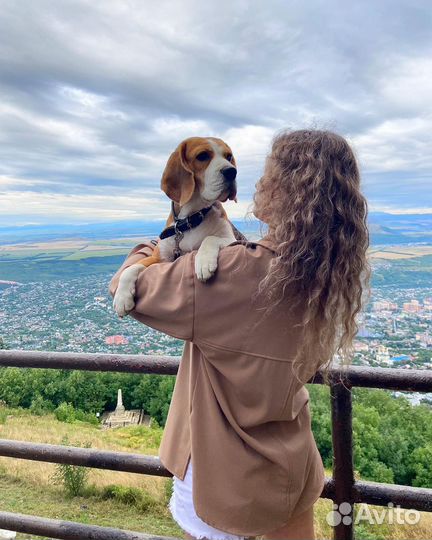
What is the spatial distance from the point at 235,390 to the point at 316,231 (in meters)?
0.61

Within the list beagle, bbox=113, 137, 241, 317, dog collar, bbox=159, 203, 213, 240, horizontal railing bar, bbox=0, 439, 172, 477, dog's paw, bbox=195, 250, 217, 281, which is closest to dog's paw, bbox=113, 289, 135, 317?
dog's paw, bbox=195, 250, 217, 281

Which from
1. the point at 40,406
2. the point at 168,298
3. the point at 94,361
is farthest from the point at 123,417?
the point at 168,298

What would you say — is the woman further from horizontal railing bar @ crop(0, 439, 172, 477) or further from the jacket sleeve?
horizontal railing bar @ crop(0, 439, 172, 477)

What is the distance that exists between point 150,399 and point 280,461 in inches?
148

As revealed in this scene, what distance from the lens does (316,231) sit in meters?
1.51

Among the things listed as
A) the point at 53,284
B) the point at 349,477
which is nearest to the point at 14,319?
the point at 53,284

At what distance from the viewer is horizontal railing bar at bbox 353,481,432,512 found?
86.7 inches

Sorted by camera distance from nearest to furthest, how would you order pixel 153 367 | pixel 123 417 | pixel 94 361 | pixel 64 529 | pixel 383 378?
pixel 383 378 → pixel 153 367 → pixel 94 361 → pixel 64 529 → pixel 123 417

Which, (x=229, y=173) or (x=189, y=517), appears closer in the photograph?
(x=189, y=517)

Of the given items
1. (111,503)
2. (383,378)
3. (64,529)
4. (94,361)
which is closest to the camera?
(383,378)

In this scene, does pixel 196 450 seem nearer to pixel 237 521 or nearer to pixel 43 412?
pixel 237 521

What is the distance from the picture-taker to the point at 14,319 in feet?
33.7

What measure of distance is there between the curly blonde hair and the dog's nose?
57 cm

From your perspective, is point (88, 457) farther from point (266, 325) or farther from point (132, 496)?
point (266, 325)
